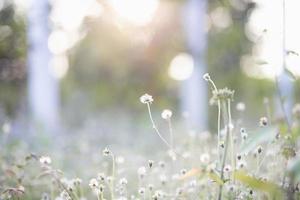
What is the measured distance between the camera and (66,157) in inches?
215

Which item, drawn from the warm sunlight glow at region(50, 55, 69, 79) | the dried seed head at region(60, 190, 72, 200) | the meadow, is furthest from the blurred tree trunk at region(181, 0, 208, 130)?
the dried seed head at region(60, 190, 72, 200)

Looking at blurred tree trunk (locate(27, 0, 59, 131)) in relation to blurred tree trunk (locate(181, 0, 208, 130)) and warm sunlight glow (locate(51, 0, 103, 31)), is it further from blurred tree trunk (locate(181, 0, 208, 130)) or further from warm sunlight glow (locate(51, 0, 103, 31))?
blurred tree trunk (locate(181, 0, 208, 130))

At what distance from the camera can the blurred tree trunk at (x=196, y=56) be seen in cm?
1185

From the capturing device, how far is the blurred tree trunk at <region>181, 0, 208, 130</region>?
38.9 ft

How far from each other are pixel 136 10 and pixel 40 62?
4604 millimetres

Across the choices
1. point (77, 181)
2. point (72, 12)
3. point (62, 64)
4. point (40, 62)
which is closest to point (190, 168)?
point (77, 181)

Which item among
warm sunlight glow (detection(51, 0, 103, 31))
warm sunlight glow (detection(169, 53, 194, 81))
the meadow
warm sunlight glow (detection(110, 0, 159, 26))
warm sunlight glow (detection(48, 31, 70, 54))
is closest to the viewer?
the meadow

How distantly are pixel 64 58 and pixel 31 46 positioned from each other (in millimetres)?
5067

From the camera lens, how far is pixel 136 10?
14.1m

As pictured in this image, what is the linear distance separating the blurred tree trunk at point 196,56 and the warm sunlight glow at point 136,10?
1.52 metres

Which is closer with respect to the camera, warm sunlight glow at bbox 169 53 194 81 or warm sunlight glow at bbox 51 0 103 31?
warm sunlight glow at bbox 51 0 103 31

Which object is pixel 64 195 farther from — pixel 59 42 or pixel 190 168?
pixel 59 42

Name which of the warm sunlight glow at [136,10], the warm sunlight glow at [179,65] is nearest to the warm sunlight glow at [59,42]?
the warm sunlight glow at [136,10]

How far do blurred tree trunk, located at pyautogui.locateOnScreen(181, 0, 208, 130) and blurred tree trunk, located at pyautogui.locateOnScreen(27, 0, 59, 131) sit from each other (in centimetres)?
297
